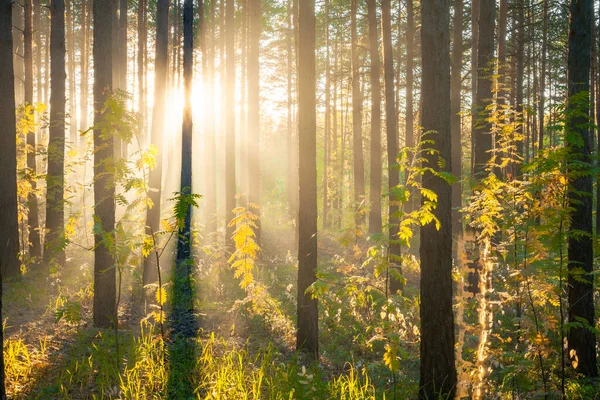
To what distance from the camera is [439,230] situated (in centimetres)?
553

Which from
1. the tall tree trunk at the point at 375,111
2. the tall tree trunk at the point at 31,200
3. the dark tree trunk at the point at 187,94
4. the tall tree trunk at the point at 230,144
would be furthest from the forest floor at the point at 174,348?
the tall tree trunk at the point at 375,111

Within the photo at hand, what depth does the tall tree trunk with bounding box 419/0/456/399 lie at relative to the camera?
18.1 feet

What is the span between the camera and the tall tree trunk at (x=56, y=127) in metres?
11.7

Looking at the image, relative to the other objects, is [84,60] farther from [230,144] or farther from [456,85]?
[456,85]

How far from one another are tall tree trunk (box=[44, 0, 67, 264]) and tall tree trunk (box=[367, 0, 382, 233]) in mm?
9256

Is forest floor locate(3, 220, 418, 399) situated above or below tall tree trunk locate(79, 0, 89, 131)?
below

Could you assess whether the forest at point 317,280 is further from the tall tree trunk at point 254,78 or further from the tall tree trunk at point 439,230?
the tall tree trunk at point 254,78

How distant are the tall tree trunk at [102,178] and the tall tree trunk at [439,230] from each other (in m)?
5.05

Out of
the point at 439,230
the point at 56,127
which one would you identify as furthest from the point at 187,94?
the point at 439,230

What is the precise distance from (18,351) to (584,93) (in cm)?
827

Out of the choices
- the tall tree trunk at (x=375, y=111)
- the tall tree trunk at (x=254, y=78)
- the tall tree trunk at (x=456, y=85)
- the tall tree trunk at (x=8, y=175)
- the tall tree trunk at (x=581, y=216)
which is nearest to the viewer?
the tall tree trunk at (x=581, y=216)

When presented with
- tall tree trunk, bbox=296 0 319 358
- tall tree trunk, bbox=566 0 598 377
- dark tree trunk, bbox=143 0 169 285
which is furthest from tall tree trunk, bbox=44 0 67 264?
tall tree trunk, bbox=566 0 598 377

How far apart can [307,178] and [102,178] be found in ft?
11.7

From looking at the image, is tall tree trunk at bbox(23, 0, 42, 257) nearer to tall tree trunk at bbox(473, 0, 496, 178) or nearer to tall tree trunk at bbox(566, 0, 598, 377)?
tall tree trunk at bbox(473, 0, 496, 178)
